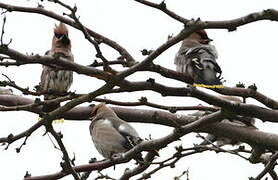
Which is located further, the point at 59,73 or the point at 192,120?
the point at 59,73

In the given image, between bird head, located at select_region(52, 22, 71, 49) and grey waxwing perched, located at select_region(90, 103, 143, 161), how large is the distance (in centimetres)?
138

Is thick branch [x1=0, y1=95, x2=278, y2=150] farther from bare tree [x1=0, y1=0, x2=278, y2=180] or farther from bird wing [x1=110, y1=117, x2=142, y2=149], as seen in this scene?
bird wing [x1=110, y1=117, x2=142, y2=149]

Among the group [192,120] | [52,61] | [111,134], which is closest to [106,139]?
[111,134]

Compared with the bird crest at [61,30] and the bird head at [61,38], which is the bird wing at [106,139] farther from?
the bird crest at [61,30]

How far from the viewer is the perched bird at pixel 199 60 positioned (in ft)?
16.9

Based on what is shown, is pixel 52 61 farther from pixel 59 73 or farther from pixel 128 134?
pixel 59 73

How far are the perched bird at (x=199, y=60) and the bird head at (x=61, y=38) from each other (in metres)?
1.74

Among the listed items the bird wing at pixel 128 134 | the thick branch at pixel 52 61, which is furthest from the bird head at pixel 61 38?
the thick branch at pixel 52 61

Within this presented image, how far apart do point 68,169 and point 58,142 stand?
0.19 meters

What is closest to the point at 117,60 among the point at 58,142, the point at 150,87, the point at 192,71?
the point at 150,87

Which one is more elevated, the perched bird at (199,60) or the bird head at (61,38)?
the bird head at (61,38)

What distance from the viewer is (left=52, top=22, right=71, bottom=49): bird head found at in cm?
730

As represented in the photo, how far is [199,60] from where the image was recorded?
5621 millimetres

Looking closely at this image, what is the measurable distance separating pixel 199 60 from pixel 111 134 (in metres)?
1.01
